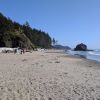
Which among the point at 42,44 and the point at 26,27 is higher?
the point at 26,27

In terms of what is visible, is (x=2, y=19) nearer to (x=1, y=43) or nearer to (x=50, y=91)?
(x=1, y=43)

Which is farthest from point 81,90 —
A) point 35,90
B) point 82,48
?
point 82,48

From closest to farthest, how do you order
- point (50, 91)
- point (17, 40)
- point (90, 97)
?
point (90, 97) → point (50, 91) → point (17, 40)

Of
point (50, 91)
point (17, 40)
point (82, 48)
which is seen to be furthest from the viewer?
point (82, 48)

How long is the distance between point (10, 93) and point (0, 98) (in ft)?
2.88

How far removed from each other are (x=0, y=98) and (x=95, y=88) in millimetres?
4965

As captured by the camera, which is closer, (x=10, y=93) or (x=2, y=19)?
(x=10, y=93)

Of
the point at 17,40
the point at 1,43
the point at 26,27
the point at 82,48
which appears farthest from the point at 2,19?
the point at 82,48

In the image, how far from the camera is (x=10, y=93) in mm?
9703

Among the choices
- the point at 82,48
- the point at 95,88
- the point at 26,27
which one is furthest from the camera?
the point at 82,48

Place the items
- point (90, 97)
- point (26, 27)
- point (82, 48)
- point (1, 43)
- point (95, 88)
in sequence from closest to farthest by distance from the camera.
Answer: point (90, 97) → point (95, 88) → point (1, 43) → point (26, 27) → point (82, 48)

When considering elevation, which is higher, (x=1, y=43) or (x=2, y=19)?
(x=2, y=19)

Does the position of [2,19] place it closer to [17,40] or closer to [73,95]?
[17,40]

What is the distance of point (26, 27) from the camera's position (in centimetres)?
12512
